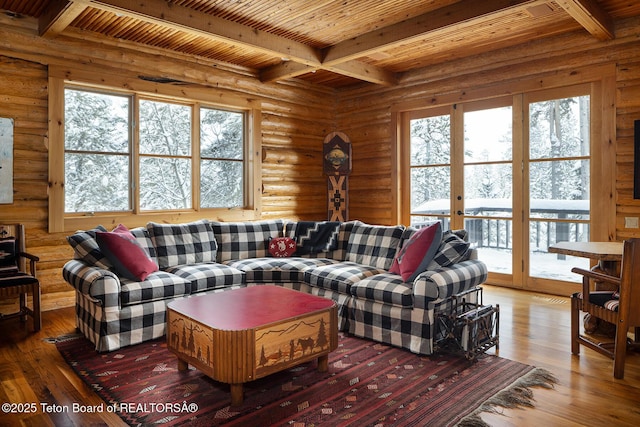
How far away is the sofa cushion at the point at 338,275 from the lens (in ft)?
12.2

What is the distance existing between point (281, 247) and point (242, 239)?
43cm

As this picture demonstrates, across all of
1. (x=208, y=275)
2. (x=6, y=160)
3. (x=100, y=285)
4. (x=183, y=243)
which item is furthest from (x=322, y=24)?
(x=6, y=160)

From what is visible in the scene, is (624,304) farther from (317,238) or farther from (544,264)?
(317,238)

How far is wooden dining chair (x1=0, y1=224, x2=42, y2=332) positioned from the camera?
11.9 ft

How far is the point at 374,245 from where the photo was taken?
14.0ft

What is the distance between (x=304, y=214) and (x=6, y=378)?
4.56 m

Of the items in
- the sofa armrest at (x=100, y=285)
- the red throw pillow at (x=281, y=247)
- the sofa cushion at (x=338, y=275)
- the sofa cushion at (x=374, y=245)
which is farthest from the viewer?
the red throw pillow at (x=281, y=247)

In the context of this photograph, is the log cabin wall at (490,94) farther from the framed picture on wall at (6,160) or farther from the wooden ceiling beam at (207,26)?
the framed picture on wall at (6,160)

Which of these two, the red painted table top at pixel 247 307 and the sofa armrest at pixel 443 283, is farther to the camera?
the sofa armrest at pixel 443 283

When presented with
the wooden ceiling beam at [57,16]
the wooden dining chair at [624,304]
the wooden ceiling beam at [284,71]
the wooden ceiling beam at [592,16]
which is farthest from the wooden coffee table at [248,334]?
the wooden ceiling beam at [284,71]

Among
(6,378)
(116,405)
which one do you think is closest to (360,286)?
(116,405)

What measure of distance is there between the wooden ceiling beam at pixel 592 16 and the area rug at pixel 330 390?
2937 millimetres

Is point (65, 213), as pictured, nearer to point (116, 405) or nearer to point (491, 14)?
point (116, 405)

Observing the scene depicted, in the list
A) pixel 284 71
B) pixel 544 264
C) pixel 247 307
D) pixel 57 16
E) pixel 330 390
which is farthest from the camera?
pixel 284 71
